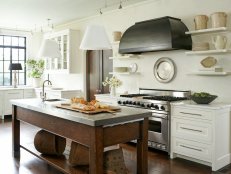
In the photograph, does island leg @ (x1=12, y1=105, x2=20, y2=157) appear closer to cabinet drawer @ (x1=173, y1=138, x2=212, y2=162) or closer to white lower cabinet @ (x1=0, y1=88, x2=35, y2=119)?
cabinet drawer @ (x1=173, y1=138, x2=212, y2=162)

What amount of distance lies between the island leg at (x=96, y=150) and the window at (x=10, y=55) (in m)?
6.63

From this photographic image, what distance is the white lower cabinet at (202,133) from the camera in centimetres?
358

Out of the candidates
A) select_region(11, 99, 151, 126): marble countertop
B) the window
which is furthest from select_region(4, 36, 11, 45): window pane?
select_region(11, 99, 151, 126): marble countertop

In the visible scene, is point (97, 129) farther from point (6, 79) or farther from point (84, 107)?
point (6, 79)

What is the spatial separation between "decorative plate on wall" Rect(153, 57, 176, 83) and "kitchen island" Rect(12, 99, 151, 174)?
1.98 m

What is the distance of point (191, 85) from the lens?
4.52 meters

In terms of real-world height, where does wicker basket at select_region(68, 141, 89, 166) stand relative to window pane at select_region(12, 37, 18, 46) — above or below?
below

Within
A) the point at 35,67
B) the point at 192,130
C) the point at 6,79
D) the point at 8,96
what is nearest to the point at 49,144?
the point at 192,130

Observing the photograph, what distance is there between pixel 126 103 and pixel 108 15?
2499 millimetres

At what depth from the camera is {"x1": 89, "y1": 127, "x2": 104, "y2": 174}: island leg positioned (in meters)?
2.50

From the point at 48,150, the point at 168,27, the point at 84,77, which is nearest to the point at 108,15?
the point at 84,77

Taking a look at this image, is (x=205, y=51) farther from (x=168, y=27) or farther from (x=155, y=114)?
(x=155, y=114)

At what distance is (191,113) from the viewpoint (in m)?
3.81

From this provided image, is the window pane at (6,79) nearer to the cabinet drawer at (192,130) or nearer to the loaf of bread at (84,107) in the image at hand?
the loaf of bread at (84,107)
